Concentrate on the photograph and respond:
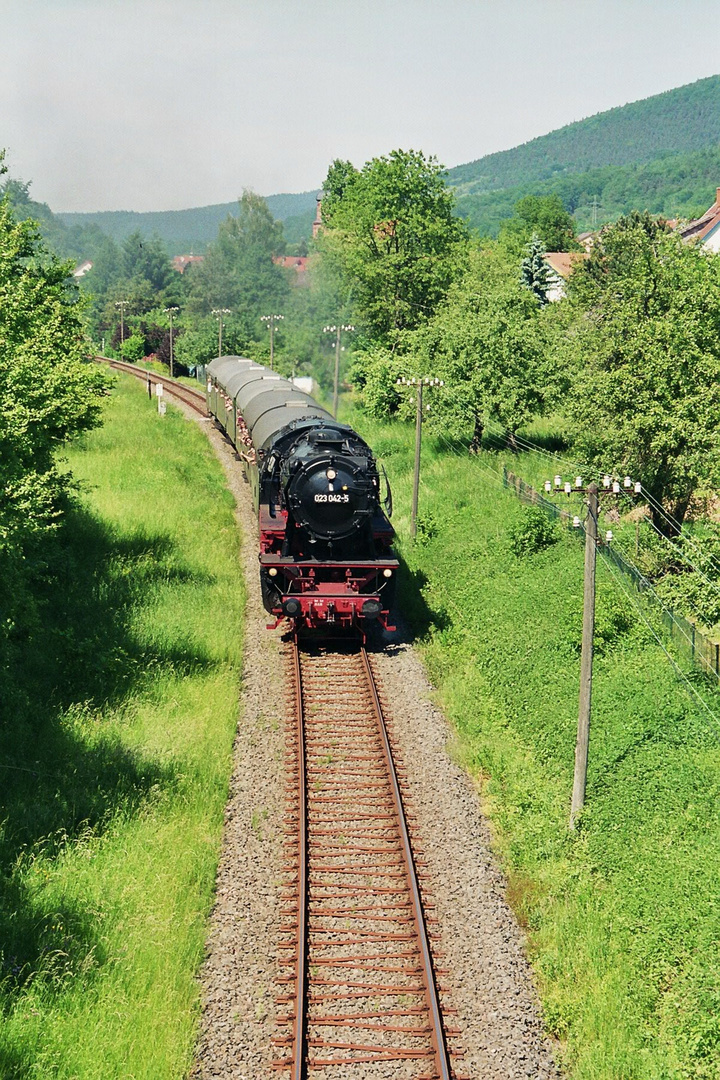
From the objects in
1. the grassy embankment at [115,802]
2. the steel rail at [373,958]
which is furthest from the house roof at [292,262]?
the steel rail at [373,958]

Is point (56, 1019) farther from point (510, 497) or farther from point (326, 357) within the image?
point (326, 357)

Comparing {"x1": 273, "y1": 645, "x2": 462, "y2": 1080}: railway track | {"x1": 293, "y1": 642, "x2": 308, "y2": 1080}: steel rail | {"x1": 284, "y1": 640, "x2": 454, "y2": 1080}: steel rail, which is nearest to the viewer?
{"x1": 293, "y1": 642, "x2": 308, "y2": 1080}: steel rail

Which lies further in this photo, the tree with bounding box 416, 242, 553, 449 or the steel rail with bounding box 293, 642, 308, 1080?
the tree with bounding box 416, 242, 553, 449

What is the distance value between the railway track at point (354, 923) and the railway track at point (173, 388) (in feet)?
143

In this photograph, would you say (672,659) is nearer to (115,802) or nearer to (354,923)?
(354,923)

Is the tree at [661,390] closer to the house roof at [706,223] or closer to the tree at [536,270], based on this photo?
the tree at [536,270]

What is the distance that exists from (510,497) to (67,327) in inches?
646

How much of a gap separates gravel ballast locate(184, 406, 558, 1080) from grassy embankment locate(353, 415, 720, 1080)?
1.26 ft

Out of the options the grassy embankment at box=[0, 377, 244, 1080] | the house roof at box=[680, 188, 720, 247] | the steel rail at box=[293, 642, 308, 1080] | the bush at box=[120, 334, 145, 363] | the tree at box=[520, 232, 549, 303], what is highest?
the house roof at box=[680, 188, 720, 247]

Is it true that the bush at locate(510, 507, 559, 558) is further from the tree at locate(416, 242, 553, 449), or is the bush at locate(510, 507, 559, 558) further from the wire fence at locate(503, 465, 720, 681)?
the tree at locate(416, 242, 553, 449)

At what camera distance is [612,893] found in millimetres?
12945

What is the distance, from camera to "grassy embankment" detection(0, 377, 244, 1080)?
10.2 metres

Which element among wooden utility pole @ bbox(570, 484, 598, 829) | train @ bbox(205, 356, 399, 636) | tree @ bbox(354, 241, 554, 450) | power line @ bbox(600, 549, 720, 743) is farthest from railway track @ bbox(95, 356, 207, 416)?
wooden utility pole @ bbox(570, 484, 598, 829)

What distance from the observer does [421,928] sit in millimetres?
12102
